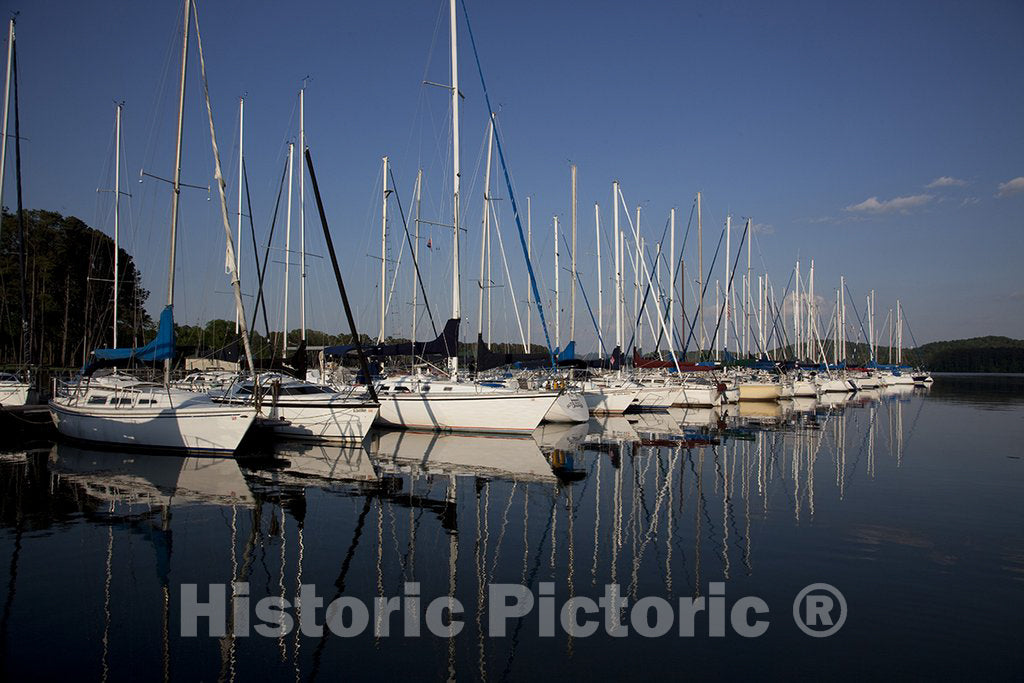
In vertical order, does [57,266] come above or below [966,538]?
above

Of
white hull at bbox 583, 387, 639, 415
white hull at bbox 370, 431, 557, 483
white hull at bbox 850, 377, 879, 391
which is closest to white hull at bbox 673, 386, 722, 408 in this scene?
white hull at bbox 583, 387, 639, 415

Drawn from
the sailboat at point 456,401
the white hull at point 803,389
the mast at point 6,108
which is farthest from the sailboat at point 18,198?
the white hull at point 803,389

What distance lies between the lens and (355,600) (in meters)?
8.45

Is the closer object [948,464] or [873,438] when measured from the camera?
[948,464]

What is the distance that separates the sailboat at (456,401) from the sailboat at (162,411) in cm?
730

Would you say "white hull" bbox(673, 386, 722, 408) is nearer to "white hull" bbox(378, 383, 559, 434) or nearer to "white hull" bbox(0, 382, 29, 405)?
"white hull" bbox(378, 383, 559, 434)

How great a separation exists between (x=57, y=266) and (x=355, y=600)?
165ft

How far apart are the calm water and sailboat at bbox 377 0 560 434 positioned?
3958mm

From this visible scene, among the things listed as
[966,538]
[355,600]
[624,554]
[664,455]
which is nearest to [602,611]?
[624,554]

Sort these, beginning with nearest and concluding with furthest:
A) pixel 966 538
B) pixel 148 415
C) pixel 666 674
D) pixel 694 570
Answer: pixel 666 674 → pixel 694 570 → pixel 966 538 → pixel 148 415

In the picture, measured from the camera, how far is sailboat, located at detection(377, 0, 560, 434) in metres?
25.1

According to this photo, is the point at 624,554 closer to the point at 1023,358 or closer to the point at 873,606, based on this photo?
the point at 873,606

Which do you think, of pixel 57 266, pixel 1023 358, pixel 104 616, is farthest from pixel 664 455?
pixel 1023 358

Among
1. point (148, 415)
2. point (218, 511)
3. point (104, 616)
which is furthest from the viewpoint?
point (148, 415)
